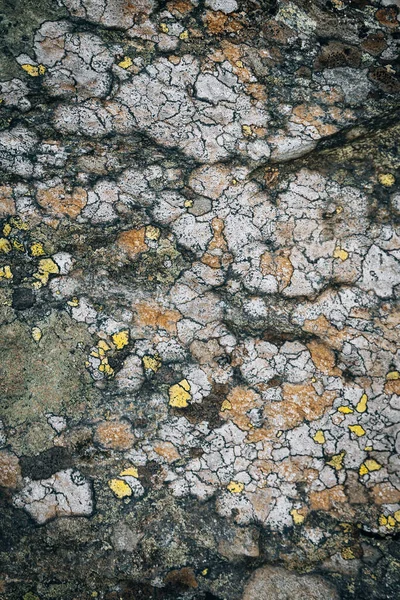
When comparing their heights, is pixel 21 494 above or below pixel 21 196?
below

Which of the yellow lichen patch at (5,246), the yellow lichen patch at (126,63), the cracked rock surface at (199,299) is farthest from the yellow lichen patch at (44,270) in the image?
the yellow lichen patch at (126,63)

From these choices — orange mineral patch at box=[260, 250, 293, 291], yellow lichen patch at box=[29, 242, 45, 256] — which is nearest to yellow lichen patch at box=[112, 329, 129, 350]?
yellow lichen patch at box=[29, 242, 45, 256]

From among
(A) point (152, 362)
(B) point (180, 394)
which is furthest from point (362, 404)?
(A) point (152, 362)

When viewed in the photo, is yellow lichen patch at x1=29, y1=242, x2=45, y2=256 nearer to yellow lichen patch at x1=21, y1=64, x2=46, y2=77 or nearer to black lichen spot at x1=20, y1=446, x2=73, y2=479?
yellow lichen patch at x1=21, y1=64, x2=46, y2=77

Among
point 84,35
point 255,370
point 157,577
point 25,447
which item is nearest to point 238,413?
point 255,370

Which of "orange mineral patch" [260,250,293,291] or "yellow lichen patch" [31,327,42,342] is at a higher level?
"orange mineral patch" [260,250,293,291]

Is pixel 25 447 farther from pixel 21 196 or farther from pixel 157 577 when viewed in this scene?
pixel 21 196
